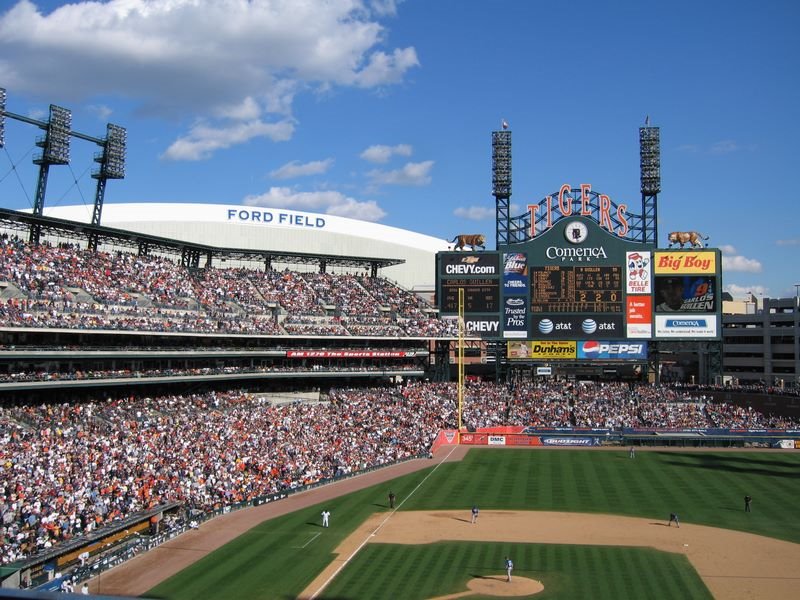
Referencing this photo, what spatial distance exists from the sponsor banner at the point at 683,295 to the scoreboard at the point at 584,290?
0.27ft

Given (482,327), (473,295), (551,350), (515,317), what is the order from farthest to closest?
(473,295)
(482,327)
(551,350)
(515,317)

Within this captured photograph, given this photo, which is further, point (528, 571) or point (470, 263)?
point (470, 263)

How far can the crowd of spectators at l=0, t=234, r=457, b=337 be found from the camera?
139 feet

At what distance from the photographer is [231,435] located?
144 feet

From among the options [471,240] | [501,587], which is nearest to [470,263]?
[471,240]

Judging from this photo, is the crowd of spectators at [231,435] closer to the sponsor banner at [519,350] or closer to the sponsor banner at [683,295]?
the sponsor banner at [519,350]

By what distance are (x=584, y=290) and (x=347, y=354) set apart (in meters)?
20.3

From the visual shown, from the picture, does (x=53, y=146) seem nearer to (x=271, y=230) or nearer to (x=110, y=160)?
(x=110, y=160)

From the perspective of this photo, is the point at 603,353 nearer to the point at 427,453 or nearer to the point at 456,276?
the point at 456,276

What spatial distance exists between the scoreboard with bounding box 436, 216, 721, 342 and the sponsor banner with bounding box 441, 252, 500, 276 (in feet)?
0.28

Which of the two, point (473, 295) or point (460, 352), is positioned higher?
point (473, 295)

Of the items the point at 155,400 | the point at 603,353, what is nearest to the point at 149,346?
the point at 155,400

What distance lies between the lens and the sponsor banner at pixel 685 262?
62562mm

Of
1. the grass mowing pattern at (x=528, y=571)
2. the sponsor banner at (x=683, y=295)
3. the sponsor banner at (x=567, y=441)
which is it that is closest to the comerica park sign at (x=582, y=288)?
the sponsor banner at (x=683, y=295)
